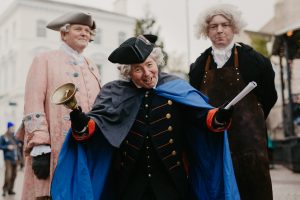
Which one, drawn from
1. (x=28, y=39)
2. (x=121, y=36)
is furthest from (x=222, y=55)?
(x=121, y=36)

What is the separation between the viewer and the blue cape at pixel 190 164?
2971 millimetres

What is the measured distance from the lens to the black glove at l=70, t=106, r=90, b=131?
282 centimetres

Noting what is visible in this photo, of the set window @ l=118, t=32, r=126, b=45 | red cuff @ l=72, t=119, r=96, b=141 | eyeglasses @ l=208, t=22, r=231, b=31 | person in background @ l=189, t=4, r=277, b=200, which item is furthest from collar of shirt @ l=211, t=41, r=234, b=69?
window @ l=118, t=32, r=126, b=45

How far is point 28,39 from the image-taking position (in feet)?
91.3

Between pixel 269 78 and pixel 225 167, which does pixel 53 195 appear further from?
pixel 269 78

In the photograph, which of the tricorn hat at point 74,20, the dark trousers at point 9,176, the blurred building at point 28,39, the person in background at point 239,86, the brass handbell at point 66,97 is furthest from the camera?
the blurred building at point 28,39

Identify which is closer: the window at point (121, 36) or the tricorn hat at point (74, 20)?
the tricorn hat at point (74, 20)

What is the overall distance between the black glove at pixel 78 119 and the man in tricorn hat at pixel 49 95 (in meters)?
0.50

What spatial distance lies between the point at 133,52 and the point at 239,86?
3.17 ft

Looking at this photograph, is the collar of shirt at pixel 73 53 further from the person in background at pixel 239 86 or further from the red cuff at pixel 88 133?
the person in background at pixel 239 86

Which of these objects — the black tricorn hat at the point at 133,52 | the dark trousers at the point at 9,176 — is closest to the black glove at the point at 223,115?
the black tricorn hat at the point at 133,52

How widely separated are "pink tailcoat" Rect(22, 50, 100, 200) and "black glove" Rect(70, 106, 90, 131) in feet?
1.63

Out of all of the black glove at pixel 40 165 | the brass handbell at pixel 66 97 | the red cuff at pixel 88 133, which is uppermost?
the brass handbell at pixel 66 97

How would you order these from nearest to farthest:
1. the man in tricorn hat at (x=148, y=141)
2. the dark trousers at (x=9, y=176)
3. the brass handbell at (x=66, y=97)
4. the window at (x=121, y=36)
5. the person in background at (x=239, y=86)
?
1. the brass handbell at (x=66, y=97)
2. the man in tricorn hat at (x=148, y=141)
3. the person in background at (x=239, y=86)
4. the dark trousers at (x=9, y=176)
5. the window at (x=121, y=36)
